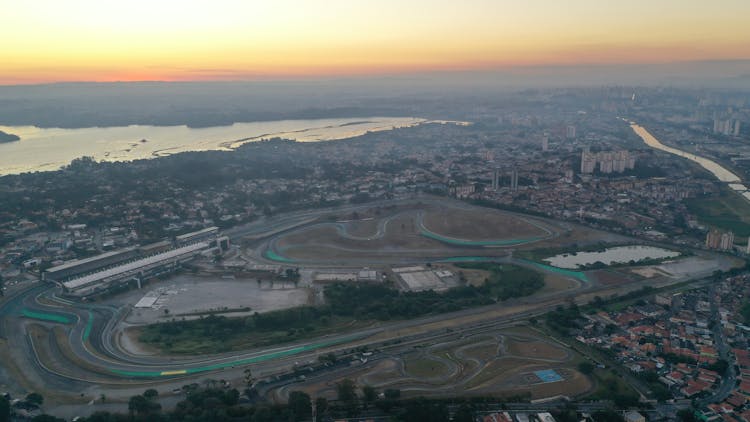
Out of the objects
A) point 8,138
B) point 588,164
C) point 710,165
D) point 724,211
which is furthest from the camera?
point 8,138

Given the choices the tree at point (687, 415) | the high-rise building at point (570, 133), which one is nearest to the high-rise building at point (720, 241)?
the tree at point (687, 415)

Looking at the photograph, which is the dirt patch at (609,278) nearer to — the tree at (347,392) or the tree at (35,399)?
the tree at (347,392)

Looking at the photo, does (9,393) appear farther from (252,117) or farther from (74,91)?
(74,91)

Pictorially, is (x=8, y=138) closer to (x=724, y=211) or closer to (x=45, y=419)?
(x=45, y=419)

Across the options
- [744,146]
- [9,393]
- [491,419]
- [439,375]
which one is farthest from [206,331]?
[744,146]

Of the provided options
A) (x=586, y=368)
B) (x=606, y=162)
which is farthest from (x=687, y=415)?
(x=606, y=162)

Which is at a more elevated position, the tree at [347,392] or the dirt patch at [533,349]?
the tree at [347,392]

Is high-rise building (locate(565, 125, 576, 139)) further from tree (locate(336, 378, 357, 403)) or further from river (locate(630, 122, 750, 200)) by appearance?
tree (locate(336, 378, 357, 403))
